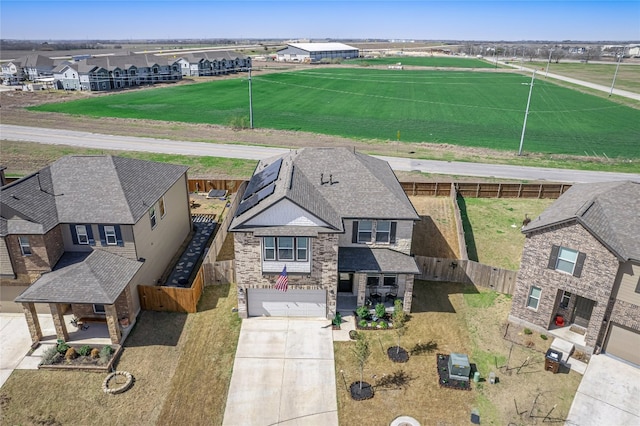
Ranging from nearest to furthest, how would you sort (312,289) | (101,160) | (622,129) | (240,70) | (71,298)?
(71,298) → (312,289) → (101,160) → (622,129) → (240,70)

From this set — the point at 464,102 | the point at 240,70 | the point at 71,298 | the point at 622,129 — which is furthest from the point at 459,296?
the point at 240,70

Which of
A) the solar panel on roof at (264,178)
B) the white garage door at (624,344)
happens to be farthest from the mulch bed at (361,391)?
the solar panel on roof at (264,178)

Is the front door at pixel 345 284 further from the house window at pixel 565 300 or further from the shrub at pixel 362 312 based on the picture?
the house window at pixel 565 300

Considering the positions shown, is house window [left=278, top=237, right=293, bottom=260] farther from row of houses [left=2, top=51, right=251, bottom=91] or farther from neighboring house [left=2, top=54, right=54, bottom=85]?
neighboring house [left=2, top=54, right=54, bottom=85]

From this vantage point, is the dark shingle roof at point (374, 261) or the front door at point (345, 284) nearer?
the dark shingle roof at point (374, 261)

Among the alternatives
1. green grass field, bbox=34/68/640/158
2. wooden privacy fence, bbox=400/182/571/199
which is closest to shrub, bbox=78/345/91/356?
wooden privacy fence, bbox=400/182/571/199

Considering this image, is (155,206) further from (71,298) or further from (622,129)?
(622,129)
